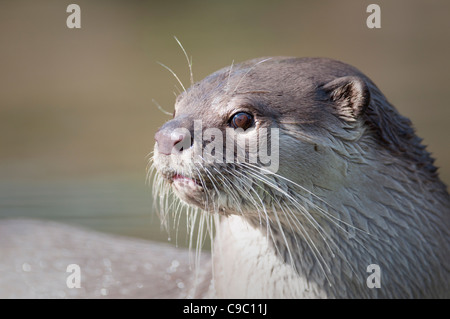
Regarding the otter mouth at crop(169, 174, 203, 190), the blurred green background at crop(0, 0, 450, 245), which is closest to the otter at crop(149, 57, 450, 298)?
the otter mouth at crop(169, 174, 203, 190)

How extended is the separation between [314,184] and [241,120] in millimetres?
249

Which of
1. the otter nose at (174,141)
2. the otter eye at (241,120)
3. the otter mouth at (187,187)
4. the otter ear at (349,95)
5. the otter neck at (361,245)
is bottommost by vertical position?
the otter neck at (361,245)

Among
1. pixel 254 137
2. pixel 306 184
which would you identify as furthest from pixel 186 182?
pixel 306 184

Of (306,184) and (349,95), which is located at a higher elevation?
(349,95)

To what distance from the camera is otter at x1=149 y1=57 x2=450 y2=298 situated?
1.87 metres

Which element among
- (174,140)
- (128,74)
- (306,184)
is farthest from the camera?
(128,74)

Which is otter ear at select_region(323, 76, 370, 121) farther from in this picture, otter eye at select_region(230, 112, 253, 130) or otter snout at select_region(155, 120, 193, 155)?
otter snout at select_region(155, 120, 193, 155)

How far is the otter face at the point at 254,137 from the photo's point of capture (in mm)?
1836

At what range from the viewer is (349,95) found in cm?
196

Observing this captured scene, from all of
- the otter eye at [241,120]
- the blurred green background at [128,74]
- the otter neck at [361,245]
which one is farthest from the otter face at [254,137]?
the blurred green background at [128,74]

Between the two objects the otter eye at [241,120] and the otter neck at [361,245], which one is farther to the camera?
the otter neck at [361,245]

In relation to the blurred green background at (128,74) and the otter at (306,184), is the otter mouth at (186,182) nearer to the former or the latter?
the otter at (306,184)

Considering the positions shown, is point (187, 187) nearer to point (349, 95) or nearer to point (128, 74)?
point (349, 95)

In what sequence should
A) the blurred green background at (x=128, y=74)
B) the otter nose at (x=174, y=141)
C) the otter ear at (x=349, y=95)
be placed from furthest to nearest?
1. the blurred green background at (x=128, y=74)
2. the otter ear at (x=349, y=95)
3. the otter nose at (x=174, y=141)
